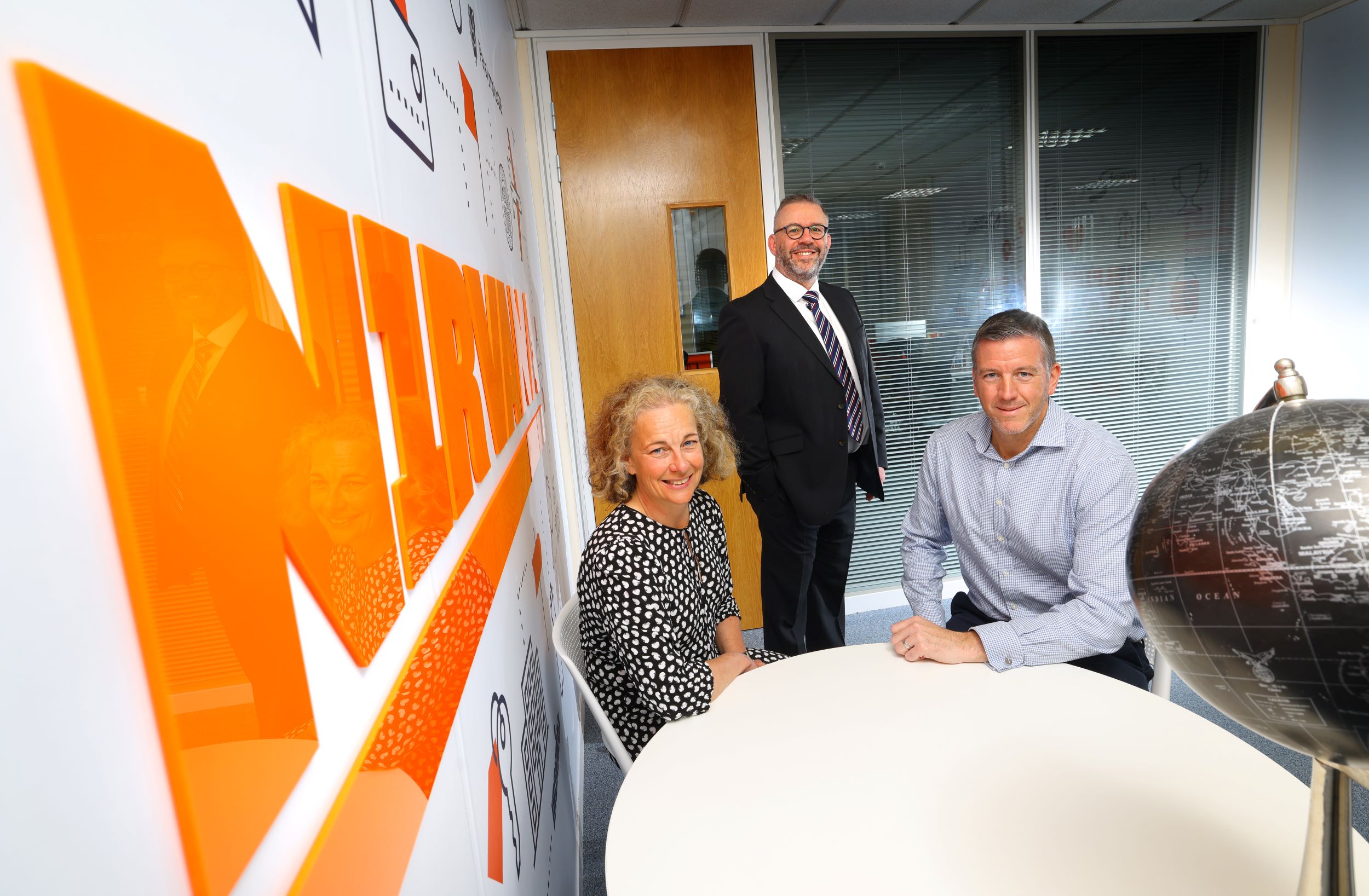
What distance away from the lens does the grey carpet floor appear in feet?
6.49

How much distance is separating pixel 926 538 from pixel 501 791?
128cm

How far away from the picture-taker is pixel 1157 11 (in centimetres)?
328

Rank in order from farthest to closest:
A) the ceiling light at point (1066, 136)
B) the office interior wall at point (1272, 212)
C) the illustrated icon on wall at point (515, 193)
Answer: the office interior wall at point (1272, 212)
the ceiling light at point (1066, 136)
the illustrated icon on wall at point (515, 193)

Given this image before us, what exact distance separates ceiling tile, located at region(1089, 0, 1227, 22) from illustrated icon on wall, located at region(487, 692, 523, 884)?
377 cm

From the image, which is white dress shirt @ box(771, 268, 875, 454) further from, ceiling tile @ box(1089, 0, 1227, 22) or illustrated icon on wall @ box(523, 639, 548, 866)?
ceiling tile @ box(1089, 0, 1227, 22)

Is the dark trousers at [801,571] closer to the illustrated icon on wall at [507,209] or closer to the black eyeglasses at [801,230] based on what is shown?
the black eyeglasses at [801,230]

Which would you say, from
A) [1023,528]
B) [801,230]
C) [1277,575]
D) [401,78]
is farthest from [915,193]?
[1277,575]

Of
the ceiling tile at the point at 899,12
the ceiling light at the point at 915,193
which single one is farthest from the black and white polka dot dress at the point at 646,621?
the ceiling tile at the point at 899,12

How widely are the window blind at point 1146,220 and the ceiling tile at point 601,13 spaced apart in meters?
1.83

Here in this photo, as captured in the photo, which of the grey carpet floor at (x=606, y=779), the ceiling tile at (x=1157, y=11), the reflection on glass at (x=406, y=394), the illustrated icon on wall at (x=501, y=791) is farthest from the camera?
the ceiling tile at (x=1157, y=11)

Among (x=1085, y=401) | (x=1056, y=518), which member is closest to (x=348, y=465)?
(x=1056, y=518)

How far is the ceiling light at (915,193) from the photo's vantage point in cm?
335

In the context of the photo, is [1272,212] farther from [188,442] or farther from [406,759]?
[188,442]

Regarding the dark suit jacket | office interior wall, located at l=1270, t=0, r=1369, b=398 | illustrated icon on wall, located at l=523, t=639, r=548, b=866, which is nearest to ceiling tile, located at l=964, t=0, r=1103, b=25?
office interior wall, located at l=1270, t=0, r=1369, b=398
